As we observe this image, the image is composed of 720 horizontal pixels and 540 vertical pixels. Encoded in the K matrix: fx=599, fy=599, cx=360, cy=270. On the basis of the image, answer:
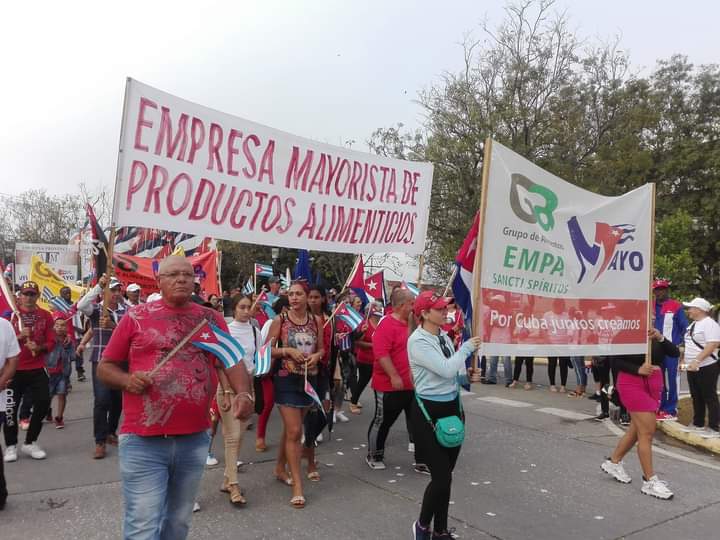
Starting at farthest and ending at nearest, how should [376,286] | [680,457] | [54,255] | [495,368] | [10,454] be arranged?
[54,255] < [495,368] < [376,286] < [680,457] < [10,454]

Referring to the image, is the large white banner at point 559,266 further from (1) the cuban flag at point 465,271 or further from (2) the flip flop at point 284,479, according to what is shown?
(2) the flip flop at point 284,479

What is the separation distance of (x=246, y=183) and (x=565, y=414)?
6.23m

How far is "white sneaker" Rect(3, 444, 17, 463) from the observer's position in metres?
6.01

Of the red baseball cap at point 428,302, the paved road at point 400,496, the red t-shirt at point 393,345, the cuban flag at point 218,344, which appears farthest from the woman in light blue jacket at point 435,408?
the red t-shirt at point 393,345

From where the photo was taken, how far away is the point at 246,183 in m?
5.48

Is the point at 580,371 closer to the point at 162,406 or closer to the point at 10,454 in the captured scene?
the point at 10,454

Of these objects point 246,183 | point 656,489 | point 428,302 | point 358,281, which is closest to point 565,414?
point 358,281

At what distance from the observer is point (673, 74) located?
32031mm

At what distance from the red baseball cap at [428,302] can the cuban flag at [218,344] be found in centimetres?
132

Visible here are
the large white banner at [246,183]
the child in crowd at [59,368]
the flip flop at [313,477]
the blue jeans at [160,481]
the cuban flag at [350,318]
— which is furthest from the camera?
the child in crowd at [59,368]

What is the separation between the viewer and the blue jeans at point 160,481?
292 centimetres

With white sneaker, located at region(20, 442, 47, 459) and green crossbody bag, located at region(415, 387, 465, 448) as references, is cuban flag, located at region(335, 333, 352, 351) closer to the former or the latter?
white sneaker, located at region(20, 442, 47, 459)

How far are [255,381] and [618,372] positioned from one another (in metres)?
3.78

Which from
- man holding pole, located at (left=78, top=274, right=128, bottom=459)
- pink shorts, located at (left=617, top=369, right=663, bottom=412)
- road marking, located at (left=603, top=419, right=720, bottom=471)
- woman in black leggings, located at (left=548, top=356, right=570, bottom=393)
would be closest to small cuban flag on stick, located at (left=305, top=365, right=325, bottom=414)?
man holding pole, located at (left=78, top=274, right=128, bottom=459)
